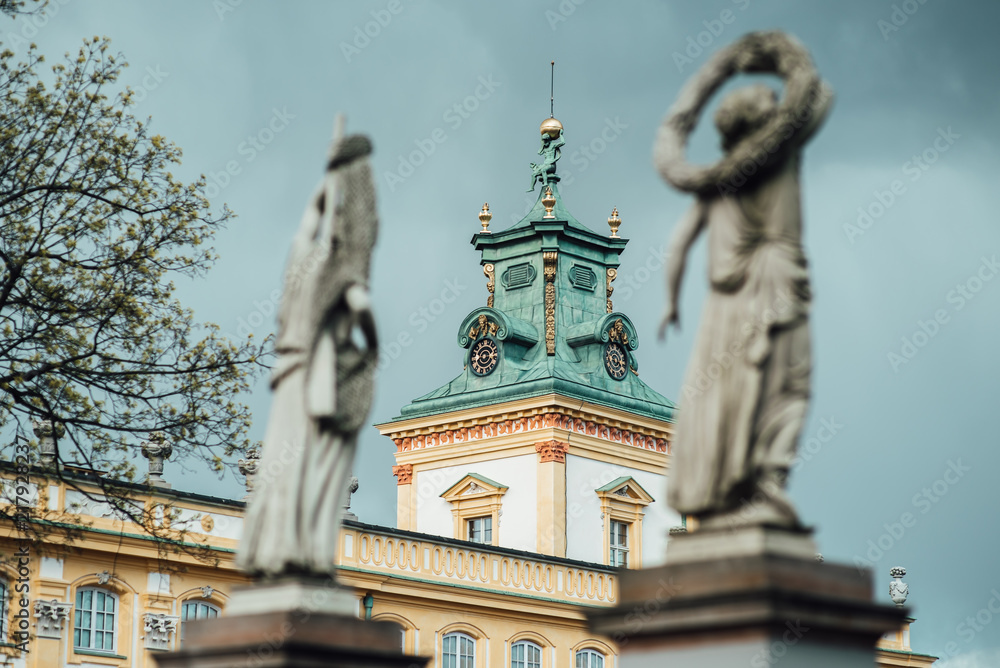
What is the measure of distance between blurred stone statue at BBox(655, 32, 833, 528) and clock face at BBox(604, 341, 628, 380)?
4111 centimetres

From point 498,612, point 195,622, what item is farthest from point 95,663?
point 195,622

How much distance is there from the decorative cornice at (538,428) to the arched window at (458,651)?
42.7ft

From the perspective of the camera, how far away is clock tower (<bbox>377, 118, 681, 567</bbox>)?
46625 millimetres

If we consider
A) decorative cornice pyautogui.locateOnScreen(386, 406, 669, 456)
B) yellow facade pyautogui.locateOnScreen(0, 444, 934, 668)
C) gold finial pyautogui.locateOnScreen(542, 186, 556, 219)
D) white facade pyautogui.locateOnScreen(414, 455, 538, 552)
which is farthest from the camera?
gold finial pyautogui.locateOnScreen(542, 186, 556, 219)

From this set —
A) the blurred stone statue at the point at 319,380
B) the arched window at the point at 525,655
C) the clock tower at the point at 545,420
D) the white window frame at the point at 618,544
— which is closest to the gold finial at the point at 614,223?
the clock tower at the point at 545,420

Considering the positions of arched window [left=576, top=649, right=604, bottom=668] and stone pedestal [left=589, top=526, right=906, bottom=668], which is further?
arched window [left=576, top=649, right=604, bottom=668]

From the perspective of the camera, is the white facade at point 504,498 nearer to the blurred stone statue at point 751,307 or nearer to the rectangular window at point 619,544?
the rectangular window at point 619,544

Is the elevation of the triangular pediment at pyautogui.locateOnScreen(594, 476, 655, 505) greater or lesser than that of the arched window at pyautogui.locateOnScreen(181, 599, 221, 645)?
greater

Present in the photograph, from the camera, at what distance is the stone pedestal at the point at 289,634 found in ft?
28.9

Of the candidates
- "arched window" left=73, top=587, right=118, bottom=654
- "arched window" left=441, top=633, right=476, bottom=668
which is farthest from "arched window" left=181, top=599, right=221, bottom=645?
"arched window" left=441, top=633, right=476, bottom=668

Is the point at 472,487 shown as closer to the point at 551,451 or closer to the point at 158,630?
the point at 551,451

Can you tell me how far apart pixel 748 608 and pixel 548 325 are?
42216 mm

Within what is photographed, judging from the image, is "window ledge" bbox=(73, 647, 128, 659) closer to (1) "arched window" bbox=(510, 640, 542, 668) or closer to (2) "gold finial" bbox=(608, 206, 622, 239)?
(1) "arched window" bbox=(510, 640, 542, 668)

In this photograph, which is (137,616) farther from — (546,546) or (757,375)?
(757,375)
